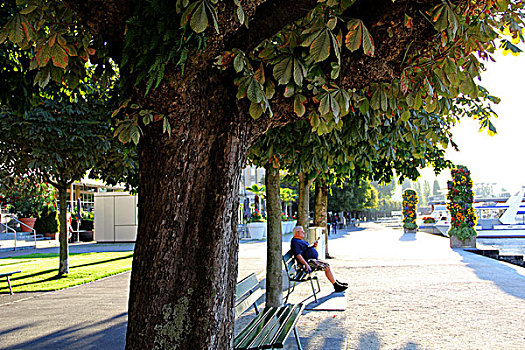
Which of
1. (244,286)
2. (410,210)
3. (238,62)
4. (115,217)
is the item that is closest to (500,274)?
(244,286)

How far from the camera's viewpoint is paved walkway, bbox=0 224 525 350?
627 centimetres

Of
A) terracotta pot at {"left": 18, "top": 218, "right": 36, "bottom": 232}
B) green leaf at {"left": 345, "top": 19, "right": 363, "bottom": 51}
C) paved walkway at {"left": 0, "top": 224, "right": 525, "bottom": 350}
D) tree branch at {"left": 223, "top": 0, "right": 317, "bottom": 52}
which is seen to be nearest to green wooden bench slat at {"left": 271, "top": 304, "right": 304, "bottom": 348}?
paved walkway at {"left": 0, "top": 224, "right": 525, "bottom": 350}

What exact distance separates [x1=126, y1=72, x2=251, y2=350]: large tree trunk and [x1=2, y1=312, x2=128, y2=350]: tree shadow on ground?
3539mm

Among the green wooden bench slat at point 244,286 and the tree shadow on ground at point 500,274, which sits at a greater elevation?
the green wooden bench slat at point 244,286

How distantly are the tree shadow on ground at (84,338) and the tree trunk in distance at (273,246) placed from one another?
7.87ft

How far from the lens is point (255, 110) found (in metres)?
3.11

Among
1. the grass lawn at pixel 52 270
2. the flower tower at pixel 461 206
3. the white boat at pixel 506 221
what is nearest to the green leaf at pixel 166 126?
the grass lawn at pixel 52 270

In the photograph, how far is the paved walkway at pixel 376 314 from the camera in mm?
6273

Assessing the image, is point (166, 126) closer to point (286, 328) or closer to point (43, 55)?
point (43, 55)

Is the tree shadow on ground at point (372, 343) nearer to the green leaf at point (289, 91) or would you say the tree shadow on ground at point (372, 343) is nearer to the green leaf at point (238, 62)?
the green leaf at point (289, 91)

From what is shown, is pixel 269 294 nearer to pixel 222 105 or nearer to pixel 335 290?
pixel 335 290

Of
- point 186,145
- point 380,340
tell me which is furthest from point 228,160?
point 380,340

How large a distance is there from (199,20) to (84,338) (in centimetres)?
567

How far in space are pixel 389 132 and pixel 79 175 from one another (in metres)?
8.86
